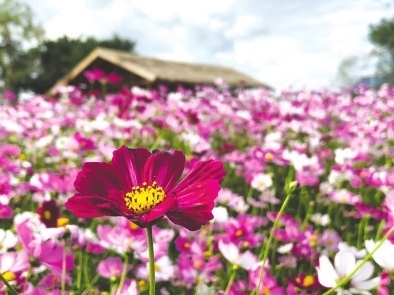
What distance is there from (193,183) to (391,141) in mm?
2314

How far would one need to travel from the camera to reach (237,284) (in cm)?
100

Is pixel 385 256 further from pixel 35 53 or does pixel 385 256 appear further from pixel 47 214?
pixel 35 53

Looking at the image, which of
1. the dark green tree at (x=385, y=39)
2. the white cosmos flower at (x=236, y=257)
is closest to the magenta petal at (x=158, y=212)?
the white cosmos flower at (x=236, y=257)

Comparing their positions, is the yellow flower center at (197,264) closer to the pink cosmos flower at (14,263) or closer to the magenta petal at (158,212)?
the pink cosmos flower at (14,263)

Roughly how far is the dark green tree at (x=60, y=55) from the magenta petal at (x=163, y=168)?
21645mm

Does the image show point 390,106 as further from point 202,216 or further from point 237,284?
point 202,216

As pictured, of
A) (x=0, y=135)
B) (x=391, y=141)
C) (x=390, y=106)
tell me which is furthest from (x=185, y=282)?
(x=390, y=106)

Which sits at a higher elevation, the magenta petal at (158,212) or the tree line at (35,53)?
the tree line at (35,53)

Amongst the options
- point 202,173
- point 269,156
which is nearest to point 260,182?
point 269,156

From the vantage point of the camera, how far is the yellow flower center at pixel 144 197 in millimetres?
586

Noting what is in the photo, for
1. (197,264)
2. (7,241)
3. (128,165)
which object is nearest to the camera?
(128,165)

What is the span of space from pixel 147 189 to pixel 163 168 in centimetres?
4

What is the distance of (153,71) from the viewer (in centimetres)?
986

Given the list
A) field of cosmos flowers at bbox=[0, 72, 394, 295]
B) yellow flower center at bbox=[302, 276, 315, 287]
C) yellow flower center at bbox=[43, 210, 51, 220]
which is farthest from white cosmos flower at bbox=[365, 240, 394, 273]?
yellow flower center at bbox=[43, 210, 51, 220]
